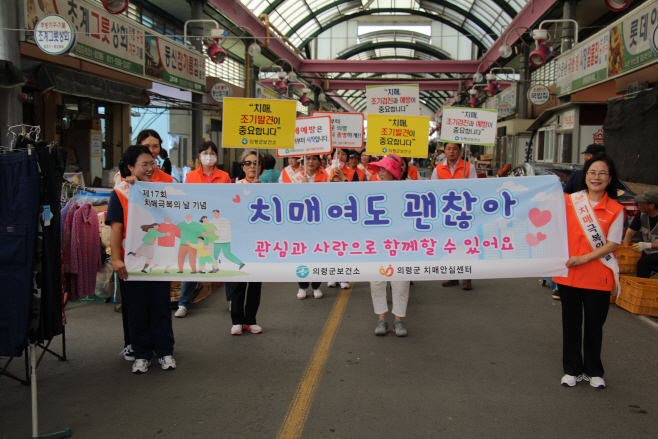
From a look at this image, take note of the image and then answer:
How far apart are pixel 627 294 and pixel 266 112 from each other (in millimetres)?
4884

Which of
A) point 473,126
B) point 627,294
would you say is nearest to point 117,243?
point 473,126

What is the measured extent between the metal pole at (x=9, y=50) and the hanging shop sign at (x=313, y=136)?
455 cm

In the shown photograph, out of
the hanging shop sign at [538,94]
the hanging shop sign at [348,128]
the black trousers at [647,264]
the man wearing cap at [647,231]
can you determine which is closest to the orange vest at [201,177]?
the hanging shop sign at [348,128]

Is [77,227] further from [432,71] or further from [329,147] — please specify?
[432,71]

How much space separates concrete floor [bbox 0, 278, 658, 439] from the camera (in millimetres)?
3486

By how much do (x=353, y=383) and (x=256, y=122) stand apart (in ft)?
10.2

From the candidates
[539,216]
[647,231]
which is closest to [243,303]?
[539,216]

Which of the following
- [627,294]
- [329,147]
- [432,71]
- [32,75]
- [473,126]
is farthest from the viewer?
[432,71]

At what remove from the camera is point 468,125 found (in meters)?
7.49

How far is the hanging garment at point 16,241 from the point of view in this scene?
3.33 meters

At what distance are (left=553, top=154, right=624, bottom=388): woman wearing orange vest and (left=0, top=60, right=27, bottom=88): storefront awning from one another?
300 inches

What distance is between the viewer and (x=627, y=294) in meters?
6.39

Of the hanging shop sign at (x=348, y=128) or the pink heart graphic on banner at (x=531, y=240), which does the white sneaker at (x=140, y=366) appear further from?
the hanging shop sign at (x=348, y=128)

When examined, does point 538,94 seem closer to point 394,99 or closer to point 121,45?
point 394,99
